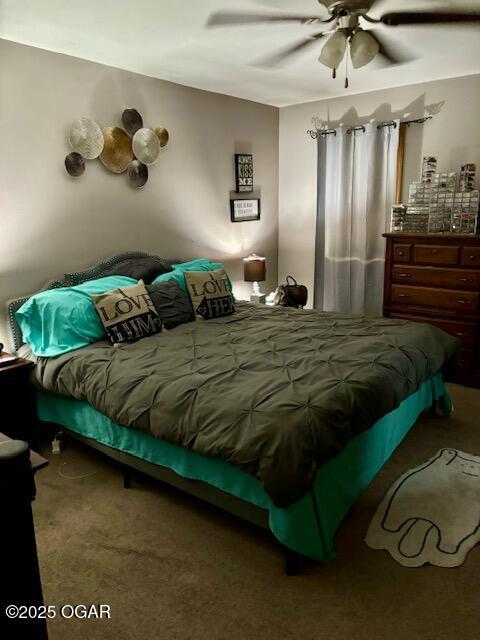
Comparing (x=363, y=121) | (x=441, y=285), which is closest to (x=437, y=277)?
(x=441, y=285)

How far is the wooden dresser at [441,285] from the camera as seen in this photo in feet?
12.3

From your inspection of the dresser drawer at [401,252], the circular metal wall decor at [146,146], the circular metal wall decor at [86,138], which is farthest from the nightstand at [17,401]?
the dresser drawer at [401,252]

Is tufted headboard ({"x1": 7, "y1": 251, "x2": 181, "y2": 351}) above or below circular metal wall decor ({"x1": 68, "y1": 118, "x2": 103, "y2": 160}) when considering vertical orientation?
below

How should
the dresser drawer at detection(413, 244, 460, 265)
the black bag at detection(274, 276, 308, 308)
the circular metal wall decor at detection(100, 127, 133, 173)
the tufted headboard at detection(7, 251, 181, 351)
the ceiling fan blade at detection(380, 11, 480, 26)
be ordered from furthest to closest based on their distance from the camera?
the black bag at detection(274, 276, 308, 308)
the dresser drawer at detection(413, 244, 460, 265)
the circular metal wall decor at detection(100, 127, 133, 173)
the tufted headboard at detection(7, 251, 181, 351)
the ceiling fan blade at detection(380, 11, 480, 26)

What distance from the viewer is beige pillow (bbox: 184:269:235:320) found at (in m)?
3.51

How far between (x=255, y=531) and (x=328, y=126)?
159 inches

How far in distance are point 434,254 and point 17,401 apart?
3.26 meters

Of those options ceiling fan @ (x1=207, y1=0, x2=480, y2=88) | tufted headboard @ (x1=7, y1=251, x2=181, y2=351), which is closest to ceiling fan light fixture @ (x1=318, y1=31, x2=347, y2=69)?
ceiling fan @ (x1=207, y1=0, x2=480, y2=88)

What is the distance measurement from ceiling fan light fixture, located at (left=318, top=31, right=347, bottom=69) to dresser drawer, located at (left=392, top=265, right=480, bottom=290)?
1988 mm

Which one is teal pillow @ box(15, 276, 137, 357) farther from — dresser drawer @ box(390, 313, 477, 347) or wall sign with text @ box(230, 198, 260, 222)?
dresser drawer @ box(390, 313, 477, 347)

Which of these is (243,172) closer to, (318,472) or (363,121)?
(363,121)

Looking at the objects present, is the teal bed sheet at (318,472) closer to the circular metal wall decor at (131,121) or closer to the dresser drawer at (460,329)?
the dresser drawer at (460,329)

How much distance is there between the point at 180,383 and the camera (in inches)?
87.7

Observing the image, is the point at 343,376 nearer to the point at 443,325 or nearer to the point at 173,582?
the point at 173,582
